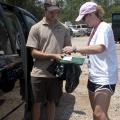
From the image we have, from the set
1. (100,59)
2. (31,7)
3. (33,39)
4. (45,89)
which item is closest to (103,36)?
(100,59)

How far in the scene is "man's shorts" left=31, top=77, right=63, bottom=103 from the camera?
17.2 feet

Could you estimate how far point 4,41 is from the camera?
444cm

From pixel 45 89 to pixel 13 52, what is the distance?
89 centimetres

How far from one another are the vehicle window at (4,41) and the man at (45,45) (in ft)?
1.92

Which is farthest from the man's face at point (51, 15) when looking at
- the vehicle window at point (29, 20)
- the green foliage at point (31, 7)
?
the green foliage at point (31, 7)

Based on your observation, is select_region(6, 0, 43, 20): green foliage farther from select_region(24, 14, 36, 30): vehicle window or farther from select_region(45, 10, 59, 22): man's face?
select_region(45, 10, 59, 22): man's face

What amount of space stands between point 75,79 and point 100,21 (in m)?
0.80

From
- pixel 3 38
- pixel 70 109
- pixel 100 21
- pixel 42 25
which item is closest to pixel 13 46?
pixel 3 38

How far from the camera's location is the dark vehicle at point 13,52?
4.05 metres

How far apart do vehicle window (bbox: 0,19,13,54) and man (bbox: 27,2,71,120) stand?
23.0 inches

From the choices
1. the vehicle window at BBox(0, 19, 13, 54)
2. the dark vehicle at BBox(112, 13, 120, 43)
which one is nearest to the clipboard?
the vehicle window at BBox(0, 19, 13, 54)

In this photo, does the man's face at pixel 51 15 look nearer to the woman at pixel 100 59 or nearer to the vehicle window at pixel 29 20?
the woman at pixel 100 59

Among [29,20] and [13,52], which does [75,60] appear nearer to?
[13,52]

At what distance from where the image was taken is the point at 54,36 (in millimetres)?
5184
